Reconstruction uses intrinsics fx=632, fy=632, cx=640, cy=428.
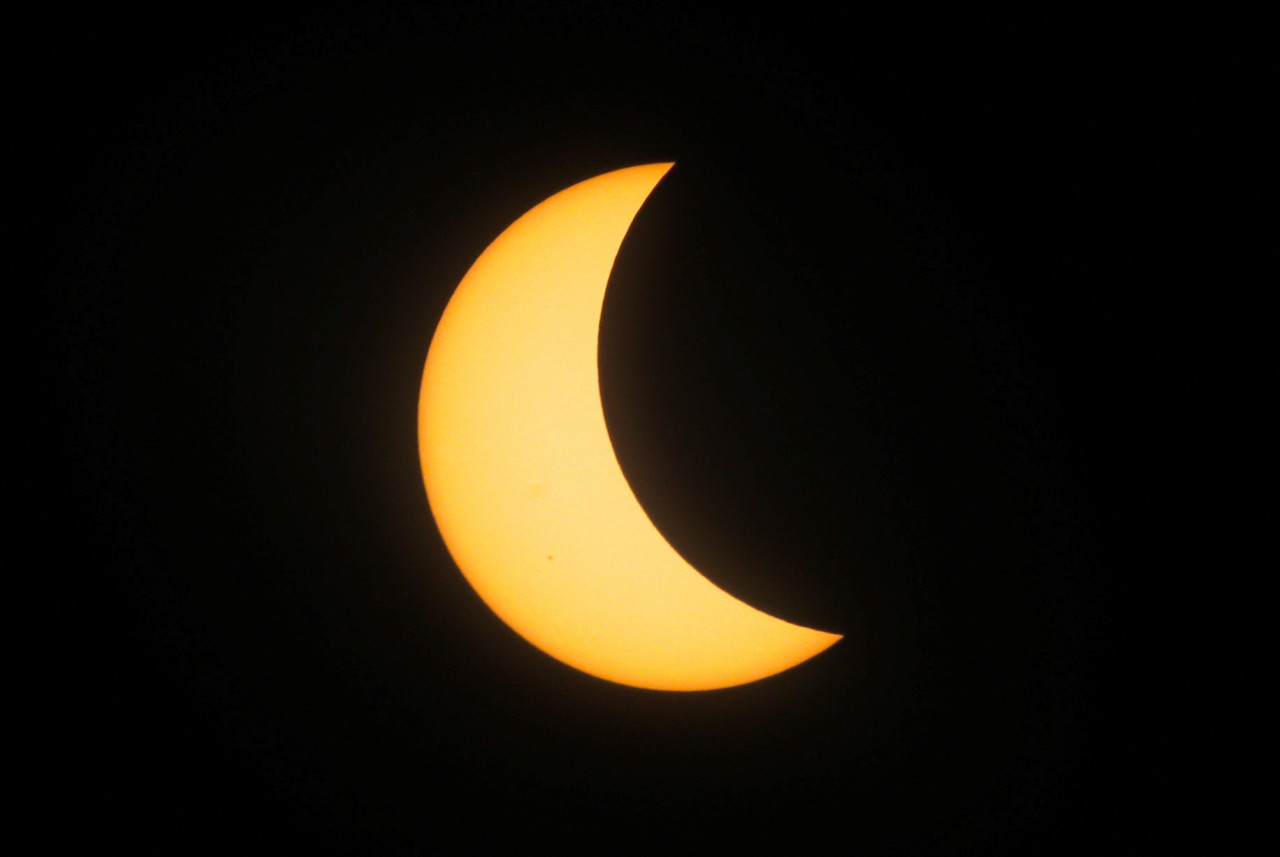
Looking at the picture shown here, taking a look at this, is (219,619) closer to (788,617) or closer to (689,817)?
(689,817)

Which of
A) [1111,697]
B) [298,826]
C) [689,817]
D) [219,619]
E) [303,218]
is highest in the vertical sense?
[303,218]

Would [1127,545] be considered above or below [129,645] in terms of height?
above

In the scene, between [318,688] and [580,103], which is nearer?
[580,103]

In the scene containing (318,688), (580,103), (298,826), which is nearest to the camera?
(580,103)

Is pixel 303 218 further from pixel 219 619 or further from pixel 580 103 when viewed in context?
pixel 219 619

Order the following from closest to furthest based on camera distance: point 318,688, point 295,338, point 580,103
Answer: point 580,103
point 295,338
point 318,688

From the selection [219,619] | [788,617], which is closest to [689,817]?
[788,617]

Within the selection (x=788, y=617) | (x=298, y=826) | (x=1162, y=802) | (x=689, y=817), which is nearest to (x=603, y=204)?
(x=788, y=617)
